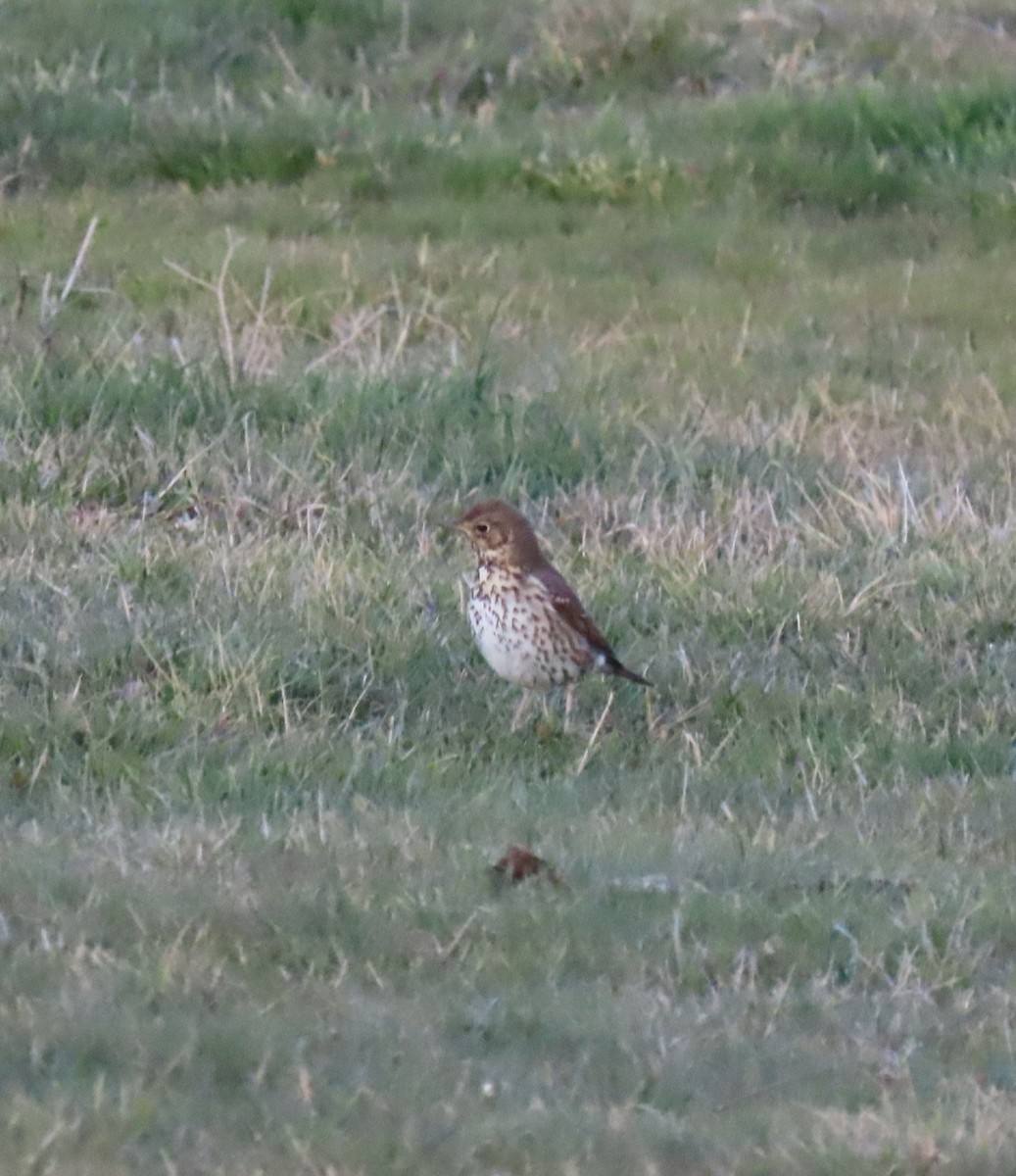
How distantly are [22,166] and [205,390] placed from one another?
5.36 meters

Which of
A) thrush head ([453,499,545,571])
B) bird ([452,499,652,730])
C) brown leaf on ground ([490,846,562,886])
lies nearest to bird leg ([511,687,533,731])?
bird ([452,499,652,730])

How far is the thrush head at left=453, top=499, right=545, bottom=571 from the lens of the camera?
22.0ft

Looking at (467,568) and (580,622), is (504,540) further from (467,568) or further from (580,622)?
(467,568)

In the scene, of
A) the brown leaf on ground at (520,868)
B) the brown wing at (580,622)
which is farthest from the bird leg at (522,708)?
the brown leaf on ground at (520,868)

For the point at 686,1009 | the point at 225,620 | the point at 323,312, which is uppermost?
the point at 686,1009

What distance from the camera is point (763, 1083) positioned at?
4.21m

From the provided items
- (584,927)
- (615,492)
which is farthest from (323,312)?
(584,927)

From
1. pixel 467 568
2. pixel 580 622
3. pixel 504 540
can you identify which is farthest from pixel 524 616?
pixel 467 568

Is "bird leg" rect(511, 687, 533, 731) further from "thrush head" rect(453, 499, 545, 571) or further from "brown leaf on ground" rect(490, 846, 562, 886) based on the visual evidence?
"brown leaf on ground" rect(490, 846, 562, 886)

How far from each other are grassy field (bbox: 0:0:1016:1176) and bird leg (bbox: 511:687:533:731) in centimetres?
5

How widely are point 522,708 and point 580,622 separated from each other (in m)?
0.29

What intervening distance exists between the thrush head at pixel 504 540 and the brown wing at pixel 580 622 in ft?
0.17

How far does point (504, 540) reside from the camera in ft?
22.0

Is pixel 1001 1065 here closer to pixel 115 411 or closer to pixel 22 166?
pixel 115 411
